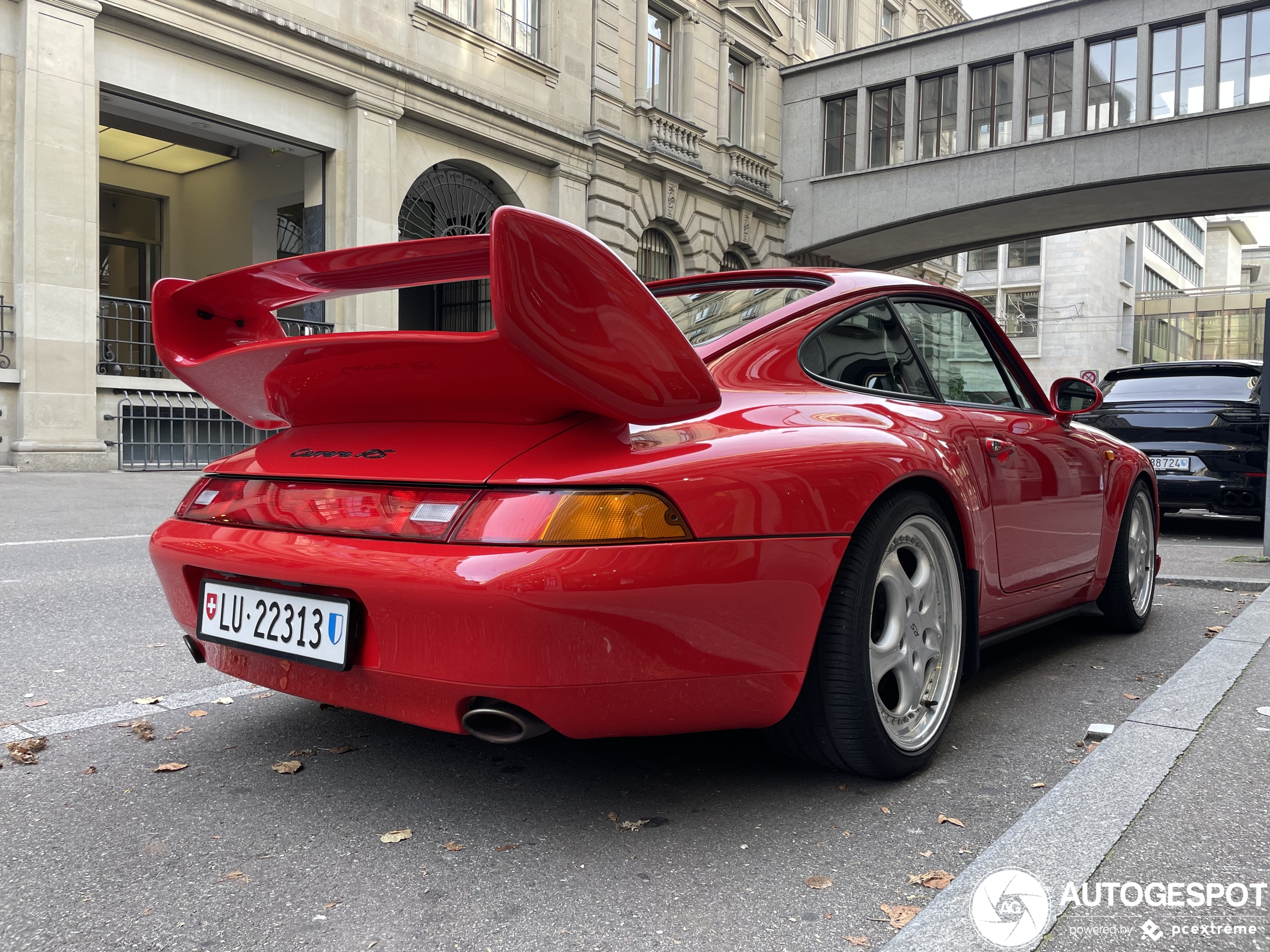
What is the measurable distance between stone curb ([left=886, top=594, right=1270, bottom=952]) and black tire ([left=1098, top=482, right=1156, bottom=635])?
36.1 inches

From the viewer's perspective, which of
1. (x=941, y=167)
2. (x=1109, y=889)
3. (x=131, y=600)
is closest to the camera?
(x=1109, y=889)

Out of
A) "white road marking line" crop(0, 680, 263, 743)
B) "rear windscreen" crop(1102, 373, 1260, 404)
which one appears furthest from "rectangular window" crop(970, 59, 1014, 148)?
"white road marking line" crop(0, 680, 263, 743)

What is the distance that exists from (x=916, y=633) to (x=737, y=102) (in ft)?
73.2

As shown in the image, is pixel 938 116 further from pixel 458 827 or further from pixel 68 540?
pixel 458 827

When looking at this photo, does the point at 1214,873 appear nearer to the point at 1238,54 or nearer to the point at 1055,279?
the point at 1238,54

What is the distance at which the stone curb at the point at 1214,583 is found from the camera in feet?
18.1

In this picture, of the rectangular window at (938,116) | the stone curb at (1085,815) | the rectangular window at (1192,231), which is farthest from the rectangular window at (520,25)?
the rectangular window at (1192,231)

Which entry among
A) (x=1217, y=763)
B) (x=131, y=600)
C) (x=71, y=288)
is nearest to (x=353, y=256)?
(x=1217, y=763)

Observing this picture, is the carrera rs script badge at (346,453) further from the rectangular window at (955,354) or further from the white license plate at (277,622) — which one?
the rectangular window at (955,354)

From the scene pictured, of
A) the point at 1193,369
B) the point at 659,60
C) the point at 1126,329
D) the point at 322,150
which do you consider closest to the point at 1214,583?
the point at 1193,369

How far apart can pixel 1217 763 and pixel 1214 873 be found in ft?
2.10

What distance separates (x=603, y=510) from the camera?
1.93m

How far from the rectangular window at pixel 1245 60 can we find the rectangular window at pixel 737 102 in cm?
947

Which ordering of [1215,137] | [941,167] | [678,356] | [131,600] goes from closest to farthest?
1. [678,356]
2. [131,600]
3. [1215,137]
4. [941,167]
